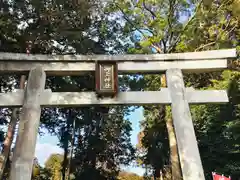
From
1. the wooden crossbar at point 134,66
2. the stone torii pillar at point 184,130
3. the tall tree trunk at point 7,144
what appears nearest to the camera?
the stone torii pillar at point 184,130

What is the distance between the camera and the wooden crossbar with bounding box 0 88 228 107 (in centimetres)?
566

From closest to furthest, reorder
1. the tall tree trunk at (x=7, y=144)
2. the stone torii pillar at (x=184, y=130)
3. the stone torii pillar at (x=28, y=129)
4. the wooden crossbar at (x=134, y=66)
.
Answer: the stone torii pillar at (x=28, y=129), the stone torii pillar at (x=184, y=130), the wooden crossbar at (x=134, y=66), the tall tree trunk at (x=7, y=144)

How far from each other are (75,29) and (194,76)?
5539 mm

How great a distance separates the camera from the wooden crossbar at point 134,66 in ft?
19.9

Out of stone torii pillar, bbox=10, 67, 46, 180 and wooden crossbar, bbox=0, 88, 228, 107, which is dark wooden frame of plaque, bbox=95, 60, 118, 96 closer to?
wooden crossbar, bbox=0, 88, 228, 107

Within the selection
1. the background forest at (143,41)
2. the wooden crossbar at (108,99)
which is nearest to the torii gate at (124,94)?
the wooden crossbar at (108,99)

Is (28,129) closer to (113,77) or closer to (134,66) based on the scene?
(113,77)

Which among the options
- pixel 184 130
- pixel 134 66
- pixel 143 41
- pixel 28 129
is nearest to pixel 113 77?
pixel 134 66

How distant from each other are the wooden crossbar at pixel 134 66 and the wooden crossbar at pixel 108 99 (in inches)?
22.6

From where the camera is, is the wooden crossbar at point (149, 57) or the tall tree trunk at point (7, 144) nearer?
the wooden crossbar at point (149, 57)

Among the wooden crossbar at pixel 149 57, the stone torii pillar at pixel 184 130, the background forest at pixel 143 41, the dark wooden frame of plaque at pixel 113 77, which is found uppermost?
the background forest at pixel 143 41

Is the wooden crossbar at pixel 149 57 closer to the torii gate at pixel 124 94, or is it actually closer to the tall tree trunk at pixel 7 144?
the torii gate at pixel 124 94

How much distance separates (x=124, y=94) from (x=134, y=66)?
802 millimetres

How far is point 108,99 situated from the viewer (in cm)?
575
